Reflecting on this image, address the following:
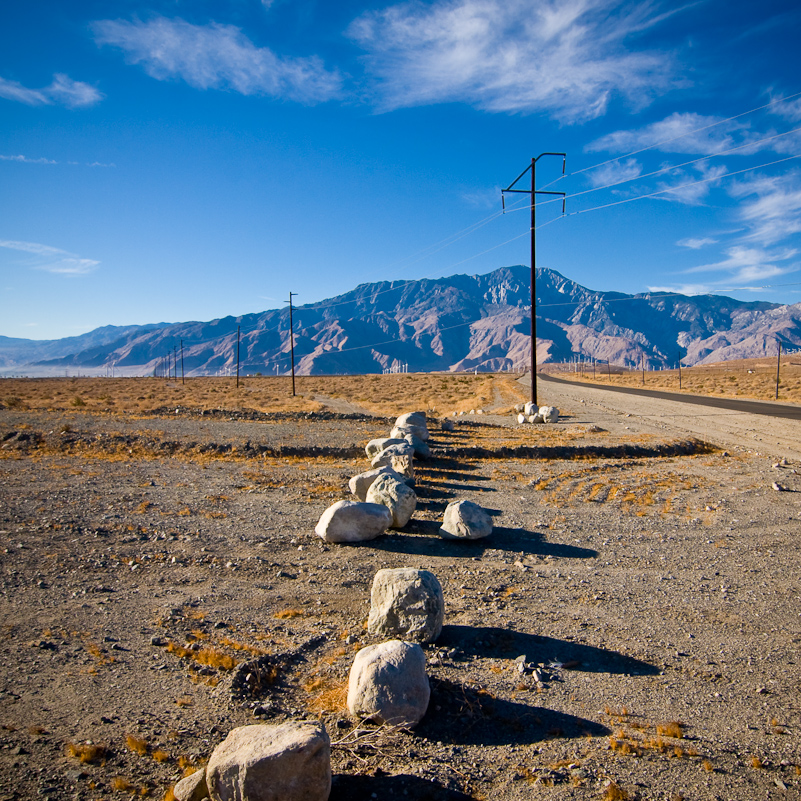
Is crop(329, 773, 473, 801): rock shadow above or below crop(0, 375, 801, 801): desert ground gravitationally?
below

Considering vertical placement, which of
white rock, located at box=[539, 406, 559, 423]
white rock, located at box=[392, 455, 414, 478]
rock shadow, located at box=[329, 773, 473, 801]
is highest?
white rock, located at box=[539, 406, 559, 423]

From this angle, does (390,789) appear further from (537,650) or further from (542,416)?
(542,416)

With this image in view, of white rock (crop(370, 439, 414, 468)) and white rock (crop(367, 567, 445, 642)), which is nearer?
white rock (crop(367, 567, 445, 642))

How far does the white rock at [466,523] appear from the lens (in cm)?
1039

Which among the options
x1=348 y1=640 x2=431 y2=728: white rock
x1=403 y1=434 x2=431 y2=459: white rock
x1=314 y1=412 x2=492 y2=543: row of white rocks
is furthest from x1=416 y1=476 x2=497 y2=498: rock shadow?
x1=348 y1=640 x2=431 y2=728: white rock

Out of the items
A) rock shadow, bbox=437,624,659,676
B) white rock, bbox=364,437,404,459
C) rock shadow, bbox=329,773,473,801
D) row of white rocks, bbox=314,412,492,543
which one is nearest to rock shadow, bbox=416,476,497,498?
row of white rocks, bbox=314,412,492,543

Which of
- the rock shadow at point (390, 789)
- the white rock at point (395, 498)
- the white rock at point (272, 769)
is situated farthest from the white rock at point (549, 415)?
the white rock at point (272, 769)

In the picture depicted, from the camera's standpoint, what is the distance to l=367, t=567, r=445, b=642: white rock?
6668 mm

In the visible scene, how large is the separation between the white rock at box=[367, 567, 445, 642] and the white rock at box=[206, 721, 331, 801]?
2665mm

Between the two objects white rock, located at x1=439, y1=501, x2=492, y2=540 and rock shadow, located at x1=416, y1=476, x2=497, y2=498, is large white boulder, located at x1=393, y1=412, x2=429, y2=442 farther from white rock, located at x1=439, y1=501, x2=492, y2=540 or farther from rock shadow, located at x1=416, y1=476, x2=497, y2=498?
white rock, located at x1=439, y1=501, x2=492, y2=540

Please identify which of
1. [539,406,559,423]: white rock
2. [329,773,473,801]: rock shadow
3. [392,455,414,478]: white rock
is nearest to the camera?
[329,773,473,801]: rock shadow

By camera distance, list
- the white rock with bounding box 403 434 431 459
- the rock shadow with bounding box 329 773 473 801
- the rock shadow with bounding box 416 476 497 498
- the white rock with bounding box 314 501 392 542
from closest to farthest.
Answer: the rock shadow with bounding box 329 773 473 801 < the white rock with bounding box 314 501 392 542 < the rock shadow with bounding box 416 476 497 498 < the white rock with bounding box 403 434 431 459

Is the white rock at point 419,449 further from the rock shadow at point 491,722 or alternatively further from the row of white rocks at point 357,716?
the rock shadow at point 491,722

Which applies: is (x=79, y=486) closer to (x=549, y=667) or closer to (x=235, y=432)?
(x=235, y=432)
